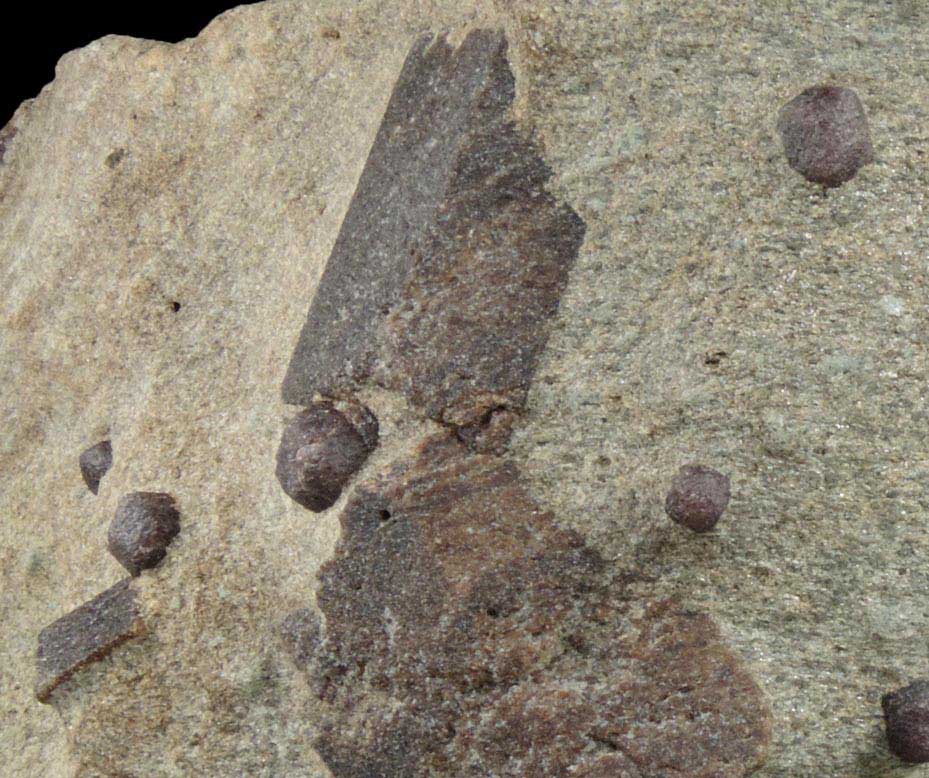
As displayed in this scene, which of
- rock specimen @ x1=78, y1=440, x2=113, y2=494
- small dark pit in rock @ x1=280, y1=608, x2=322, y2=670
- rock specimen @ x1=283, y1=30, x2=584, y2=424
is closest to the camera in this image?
rock specimen @ x1=283, y1=30, x2=584, y2=424

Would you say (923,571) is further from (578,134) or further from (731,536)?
(578,134)

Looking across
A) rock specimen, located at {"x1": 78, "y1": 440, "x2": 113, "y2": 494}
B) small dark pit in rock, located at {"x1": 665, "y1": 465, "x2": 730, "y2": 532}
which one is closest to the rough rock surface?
small dark pit in rock, located at {"x1": 665, "y1": 465, "x2": 730, "y2": 532}

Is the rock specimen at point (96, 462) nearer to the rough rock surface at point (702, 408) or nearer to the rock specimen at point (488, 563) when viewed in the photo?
the rough rock surface at point (702, 408)

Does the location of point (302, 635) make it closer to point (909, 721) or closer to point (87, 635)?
point (87, 635)

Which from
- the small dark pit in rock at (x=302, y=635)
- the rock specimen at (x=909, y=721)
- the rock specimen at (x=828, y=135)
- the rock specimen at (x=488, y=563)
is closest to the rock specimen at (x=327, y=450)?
the rock specimen at (x=488, y=563)

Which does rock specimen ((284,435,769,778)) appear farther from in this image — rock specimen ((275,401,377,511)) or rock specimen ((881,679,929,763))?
rock specimen ((881,679,929,763))

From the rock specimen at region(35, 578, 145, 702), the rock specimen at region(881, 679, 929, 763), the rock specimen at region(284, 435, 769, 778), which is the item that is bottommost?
the rock specimen at region(881, 679, 929, 763)

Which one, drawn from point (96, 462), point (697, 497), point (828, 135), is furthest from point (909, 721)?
point (96, 462)

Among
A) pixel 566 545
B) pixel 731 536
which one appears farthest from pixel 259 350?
pixel 731 536
